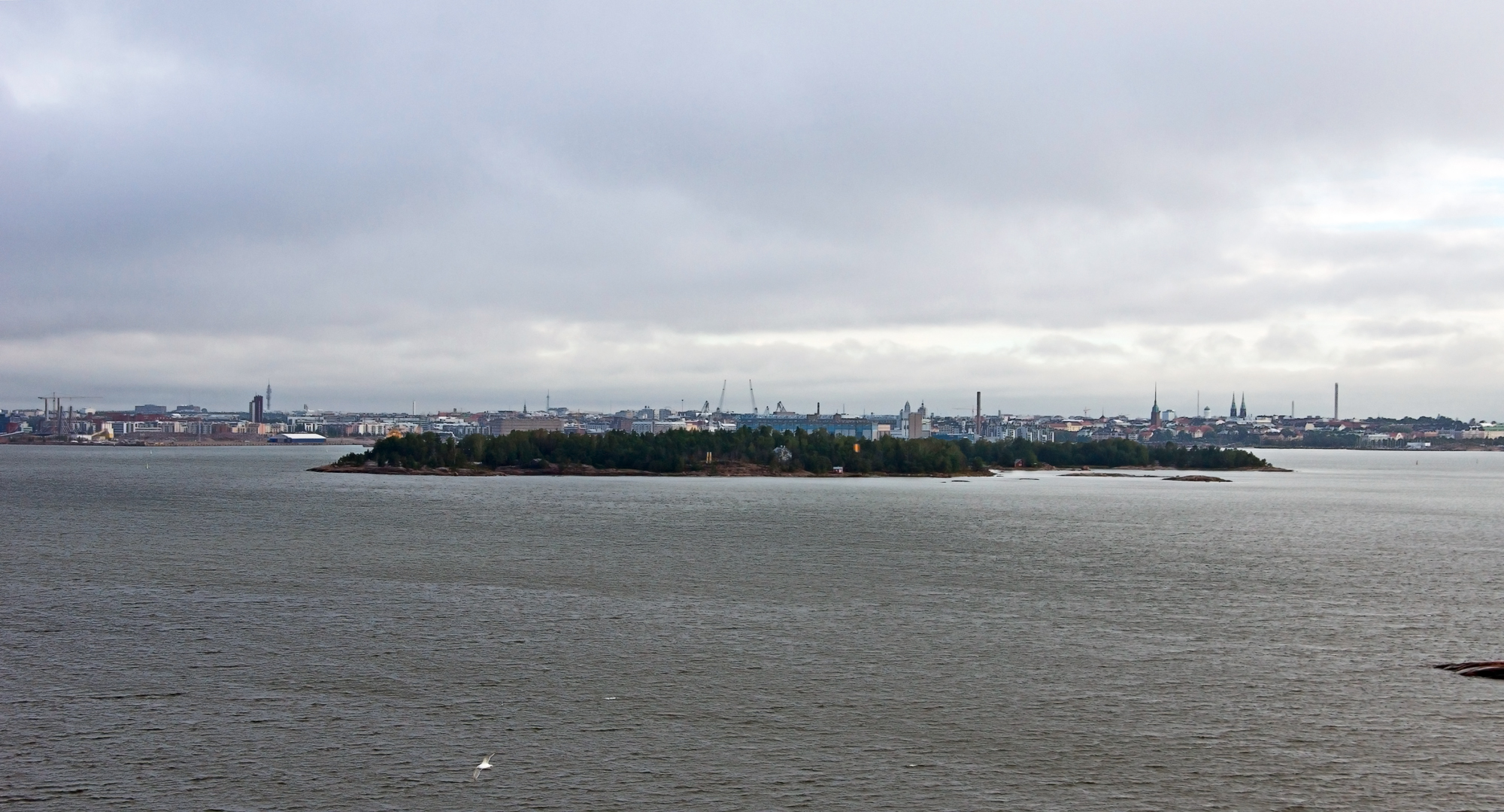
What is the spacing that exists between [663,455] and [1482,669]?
87.6 meters

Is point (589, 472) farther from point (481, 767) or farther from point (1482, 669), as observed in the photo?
point (481, 767)

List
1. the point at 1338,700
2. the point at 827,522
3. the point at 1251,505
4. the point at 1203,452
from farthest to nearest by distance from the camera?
the point at 1203,452 → the point at 1251,505 → the point at 827,522 → the point at 1338,700

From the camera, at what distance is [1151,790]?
1338 cm

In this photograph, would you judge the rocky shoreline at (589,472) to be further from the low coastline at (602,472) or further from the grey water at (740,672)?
the grey water at (740,672)

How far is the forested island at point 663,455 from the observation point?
103 metres

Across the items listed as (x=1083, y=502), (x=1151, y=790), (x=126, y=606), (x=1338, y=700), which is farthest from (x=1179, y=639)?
(x=1083, y=502)

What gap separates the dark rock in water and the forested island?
86.1 metres

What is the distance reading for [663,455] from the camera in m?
105

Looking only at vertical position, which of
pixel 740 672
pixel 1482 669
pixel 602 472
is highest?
pixel 602 472

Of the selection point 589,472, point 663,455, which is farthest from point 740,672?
point 663,455

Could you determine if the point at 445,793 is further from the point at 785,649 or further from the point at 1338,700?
the point at 1338,700

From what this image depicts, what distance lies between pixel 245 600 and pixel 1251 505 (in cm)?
5745

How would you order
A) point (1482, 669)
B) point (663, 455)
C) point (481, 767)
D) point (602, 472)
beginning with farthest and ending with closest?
point (663, 455)
point (602, 472)
point (1482, 669)
point (481, 767)

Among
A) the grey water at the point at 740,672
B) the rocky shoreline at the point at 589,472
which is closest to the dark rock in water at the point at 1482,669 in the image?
the grey water at the point at 740,672
